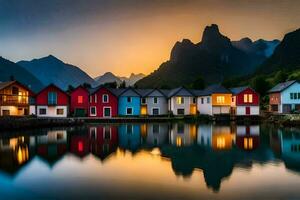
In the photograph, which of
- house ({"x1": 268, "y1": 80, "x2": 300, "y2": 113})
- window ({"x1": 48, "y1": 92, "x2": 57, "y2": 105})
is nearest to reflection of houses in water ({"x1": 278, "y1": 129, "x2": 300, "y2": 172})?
house ({"x1": 268, "y1": 80, "x2": 300, "y2": 113})

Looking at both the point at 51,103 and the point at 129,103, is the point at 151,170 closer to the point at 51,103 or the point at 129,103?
the point at 51,103

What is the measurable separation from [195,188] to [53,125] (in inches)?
1723

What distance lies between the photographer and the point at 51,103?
235ft

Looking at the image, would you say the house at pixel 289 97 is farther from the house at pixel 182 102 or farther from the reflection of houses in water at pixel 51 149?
the reflection of houses in water at pixel 51 149

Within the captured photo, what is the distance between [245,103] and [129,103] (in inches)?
930

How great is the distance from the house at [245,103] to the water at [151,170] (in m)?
39.5

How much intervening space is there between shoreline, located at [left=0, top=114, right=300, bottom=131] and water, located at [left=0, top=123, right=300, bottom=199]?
17252 mm

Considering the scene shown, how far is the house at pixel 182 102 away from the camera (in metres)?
76.8

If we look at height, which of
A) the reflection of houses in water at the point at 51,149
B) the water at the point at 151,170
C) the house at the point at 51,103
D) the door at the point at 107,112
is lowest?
the water at the point at 151,170

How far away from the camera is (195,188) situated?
686 inches

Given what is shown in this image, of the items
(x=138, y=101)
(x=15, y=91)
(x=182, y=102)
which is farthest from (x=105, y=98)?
(x=15, y=91)

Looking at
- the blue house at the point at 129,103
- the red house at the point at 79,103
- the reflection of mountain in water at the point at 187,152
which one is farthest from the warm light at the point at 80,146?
the blue house at the point at 129,103

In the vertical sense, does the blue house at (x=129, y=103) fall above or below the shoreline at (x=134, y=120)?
above

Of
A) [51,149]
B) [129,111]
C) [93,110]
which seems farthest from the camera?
[129,111]
